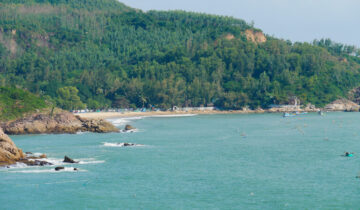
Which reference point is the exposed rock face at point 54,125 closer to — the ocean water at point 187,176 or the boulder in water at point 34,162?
the ocean water at point 187,176

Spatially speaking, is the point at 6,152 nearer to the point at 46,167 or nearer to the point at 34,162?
the point at 34,162

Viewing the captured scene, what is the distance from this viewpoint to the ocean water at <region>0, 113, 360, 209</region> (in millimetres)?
43656

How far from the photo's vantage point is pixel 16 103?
332 ft

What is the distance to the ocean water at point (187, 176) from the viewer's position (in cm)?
4366

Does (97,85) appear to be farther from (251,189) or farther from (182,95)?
(251,189)

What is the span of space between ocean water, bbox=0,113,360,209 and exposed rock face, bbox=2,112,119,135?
7858 mm

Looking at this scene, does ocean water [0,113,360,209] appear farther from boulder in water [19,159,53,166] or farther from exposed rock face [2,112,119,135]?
exposed rock face [2,112,119,135]

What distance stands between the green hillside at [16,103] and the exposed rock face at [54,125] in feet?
8.09

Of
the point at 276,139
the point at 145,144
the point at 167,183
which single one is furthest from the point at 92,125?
the point at 167,183

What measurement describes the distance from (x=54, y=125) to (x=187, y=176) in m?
49.4

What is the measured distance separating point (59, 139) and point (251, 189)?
47402 mm

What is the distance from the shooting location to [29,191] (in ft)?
154

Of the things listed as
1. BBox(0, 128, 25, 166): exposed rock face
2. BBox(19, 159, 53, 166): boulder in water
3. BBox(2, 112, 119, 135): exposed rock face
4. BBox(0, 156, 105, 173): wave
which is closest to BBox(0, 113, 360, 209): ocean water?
BBox(0, 156, 105, 173): wave

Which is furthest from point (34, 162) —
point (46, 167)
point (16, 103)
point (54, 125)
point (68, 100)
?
point (68, 100)
